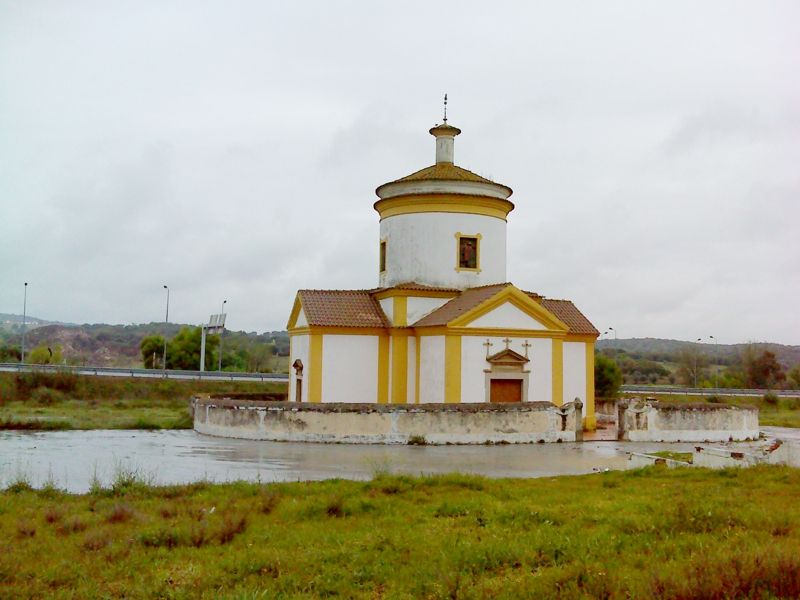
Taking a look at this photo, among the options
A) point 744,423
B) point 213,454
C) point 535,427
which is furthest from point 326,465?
point 744,423

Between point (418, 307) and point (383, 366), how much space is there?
221cm

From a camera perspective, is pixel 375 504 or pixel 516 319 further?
pixel 516 319

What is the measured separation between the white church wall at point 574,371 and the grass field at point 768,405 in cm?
1182

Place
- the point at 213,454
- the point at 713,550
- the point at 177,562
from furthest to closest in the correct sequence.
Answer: the point at 213,454 < the point at 177,562 < the point at 713,550

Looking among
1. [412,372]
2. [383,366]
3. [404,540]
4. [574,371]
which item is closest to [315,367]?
[383,366]

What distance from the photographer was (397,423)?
22156 mm

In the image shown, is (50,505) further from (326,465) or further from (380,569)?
(326,465)

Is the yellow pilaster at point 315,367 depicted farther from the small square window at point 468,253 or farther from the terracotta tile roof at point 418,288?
the small square window at point 468,253

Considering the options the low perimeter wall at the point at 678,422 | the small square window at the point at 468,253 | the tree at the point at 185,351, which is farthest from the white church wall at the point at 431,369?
the tree at the point at 185,351

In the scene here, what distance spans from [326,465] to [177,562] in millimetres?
8991

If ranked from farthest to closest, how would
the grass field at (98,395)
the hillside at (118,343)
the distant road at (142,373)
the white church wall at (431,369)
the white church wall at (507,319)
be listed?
1. the hillside at (118,343)
2. the distant road at (142,373)
3. the grass field at (98,395)
4. the white church wall at (431,369)
5. the white church wall at (507,319)

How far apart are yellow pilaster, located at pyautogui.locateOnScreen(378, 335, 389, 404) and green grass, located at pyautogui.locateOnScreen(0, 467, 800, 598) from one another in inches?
543

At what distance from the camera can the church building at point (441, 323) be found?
25406 millimetres

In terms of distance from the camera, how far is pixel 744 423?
25.3 metres
